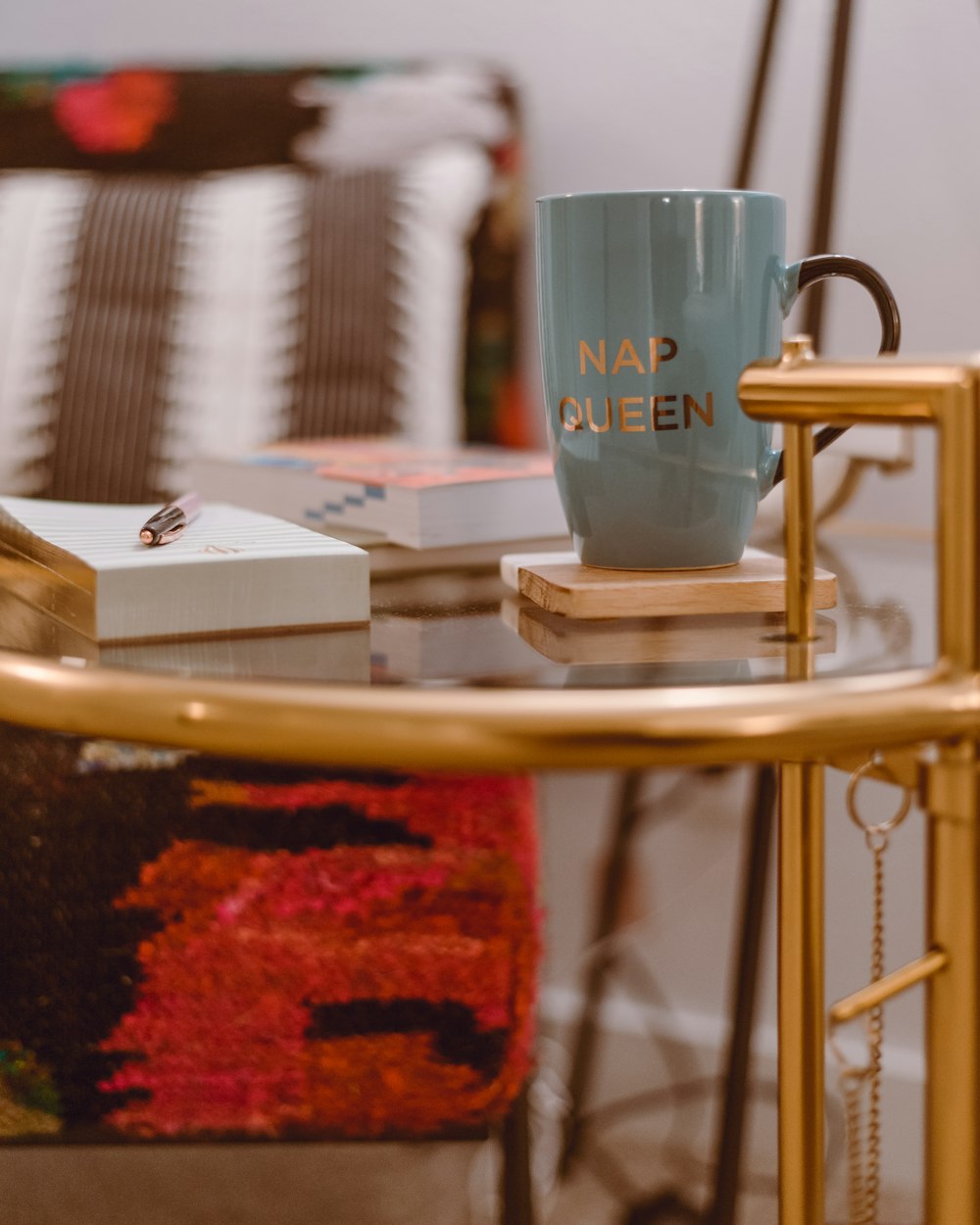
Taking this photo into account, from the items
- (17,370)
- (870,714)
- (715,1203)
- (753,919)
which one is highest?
(17,370)

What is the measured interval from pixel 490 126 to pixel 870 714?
3.42 feet

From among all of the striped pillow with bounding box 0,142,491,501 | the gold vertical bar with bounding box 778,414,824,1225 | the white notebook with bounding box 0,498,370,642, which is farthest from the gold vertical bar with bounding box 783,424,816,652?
the striped pillow with bounding box 0,142,491,501

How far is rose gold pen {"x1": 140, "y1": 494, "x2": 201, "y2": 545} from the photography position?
0.47m

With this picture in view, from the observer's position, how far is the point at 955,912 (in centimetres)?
37

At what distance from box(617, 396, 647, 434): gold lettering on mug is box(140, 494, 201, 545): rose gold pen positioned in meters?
0.18

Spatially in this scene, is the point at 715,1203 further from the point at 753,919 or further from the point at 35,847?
the point at 35,847

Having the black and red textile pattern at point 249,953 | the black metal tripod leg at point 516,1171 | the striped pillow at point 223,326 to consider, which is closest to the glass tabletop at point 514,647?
the black and red textile pattern at point 249,953

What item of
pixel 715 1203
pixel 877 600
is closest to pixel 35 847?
pixel 877 600

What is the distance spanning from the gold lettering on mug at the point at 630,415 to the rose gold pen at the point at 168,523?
0.58 feet

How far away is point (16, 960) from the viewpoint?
0.59 metres

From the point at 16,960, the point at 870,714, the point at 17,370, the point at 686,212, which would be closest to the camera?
the point at 870,714

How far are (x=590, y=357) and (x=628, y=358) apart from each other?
0.02 meters

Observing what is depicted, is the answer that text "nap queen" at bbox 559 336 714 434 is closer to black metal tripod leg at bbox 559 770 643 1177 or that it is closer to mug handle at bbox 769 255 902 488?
mug handle at bbox 769 255 902 488

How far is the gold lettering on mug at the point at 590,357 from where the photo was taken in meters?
0.47
